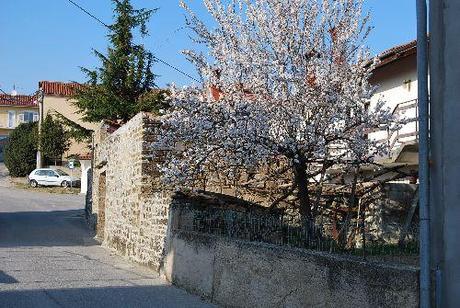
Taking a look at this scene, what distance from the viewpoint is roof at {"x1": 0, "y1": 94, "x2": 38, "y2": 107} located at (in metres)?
67.9

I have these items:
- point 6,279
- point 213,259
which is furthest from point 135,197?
point 213,259

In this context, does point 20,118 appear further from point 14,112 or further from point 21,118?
point 14,112

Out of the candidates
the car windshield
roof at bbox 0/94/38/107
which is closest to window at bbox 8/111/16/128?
roof at bbox 0/94/38/107

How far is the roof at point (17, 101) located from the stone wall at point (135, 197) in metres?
53.7

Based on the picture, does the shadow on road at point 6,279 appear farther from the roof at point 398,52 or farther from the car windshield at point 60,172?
the car windshield at point 60,172

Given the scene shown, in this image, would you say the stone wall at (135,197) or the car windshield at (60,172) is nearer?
the stone wall at (135,197)

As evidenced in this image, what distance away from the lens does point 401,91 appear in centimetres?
1809

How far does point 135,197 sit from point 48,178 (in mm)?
31716

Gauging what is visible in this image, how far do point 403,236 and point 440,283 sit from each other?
2231mm

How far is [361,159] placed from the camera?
9.73 metres

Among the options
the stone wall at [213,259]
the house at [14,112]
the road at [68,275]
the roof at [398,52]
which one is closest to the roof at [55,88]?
the house at [14,112]

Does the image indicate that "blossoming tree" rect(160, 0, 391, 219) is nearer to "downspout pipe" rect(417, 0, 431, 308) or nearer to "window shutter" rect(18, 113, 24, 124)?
"downspout pipe" rect(417, 0, 431, 308)

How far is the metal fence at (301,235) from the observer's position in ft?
22.5

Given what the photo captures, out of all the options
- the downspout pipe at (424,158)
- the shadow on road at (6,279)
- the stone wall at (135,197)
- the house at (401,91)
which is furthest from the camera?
the house at (401,91)
